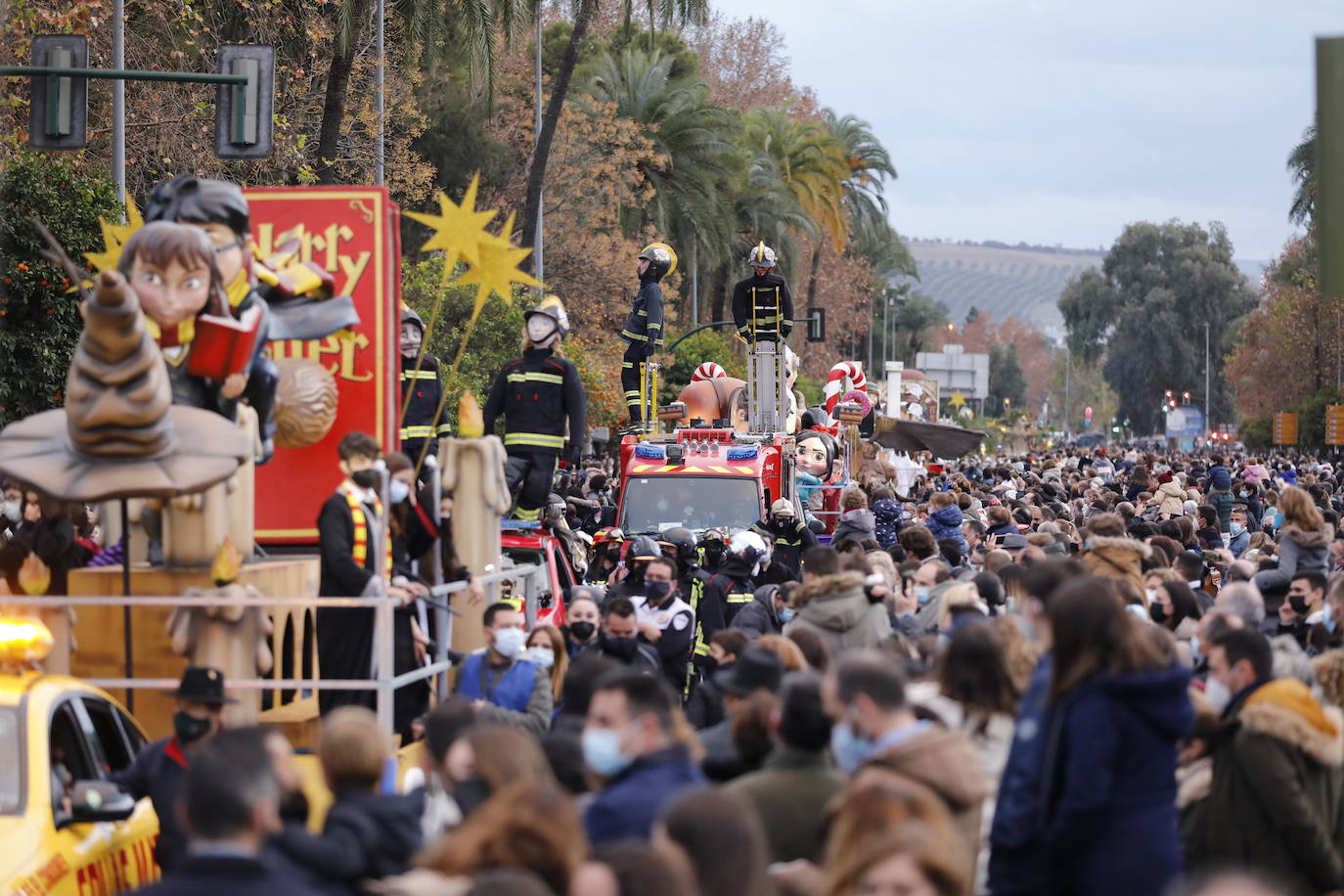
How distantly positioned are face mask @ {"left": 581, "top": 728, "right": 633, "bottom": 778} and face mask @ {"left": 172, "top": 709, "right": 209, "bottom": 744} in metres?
2.17

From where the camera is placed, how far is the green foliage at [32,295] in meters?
19.9

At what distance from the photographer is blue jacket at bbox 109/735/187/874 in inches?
284

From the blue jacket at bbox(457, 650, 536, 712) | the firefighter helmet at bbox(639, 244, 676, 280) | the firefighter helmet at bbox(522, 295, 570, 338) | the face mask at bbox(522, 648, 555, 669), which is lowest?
the blue jacket at bbox(457, 650, 536, 712)

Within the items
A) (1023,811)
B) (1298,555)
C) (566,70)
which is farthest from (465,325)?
(1023,811)

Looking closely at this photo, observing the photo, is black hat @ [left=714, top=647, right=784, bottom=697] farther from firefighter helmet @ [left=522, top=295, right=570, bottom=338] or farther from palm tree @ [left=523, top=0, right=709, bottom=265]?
palm tree @ [left=523, top=0, right=709, bottom=265]

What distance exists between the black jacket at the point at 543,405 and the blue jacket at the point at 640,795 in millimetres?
8520

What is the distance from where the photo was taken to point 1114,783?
5.77 meters

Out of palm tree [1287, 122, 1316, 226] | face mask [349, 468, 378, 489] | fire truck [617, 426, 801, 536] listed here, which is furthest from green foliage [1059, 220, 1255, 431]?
face mask [349, 468, 378, 489]

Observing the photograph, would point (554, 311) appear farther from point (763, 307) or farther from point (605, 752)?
point (763, 307)

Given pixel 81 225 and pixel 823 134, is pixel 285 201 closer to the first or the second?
pixel 81 225

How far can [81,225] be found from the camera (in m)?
20.7

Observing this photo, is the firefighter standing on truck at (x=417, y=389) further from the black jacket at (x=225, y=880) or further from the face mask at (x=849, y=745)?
the black jacket at (x=225, y=880)

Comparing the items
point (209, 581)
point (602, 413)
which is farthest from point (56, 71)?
point (602, 413)

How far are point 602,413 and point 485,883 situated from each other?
31.1 metres
